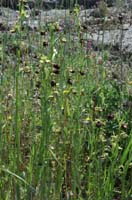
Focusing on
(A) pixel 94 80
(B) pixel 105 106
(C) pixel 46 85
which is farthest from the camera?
(A) pixel 94 80

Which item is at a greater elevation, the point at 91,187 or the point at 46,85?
the point at 46,85

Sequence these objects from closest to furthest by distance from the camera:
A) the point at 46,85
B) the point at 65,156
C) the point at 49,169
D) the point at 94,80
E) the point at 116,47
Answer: the point at 46,85, the point at 49,169, the point at 65,156, the point at 94,80, the point at 116,47

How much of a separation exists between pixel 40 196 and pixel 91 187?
1.05 ft

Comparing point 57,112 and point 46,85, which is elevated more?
point 46,85

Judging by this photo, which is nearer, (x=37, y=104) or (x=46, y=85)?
(x=46, y=85)

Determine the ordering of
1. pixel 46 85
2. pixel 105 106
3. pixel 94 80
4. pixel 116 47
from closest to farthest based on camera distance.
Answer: pixel 46 85
pixel 105 106
pixel 94 80
pixel 116 47

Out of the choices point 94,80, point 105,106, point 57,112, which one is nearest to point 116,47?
point 94,80

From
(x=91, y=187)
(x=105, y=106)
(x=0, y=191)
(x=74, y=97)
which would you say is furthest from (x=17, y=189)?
(x=105, y=106)

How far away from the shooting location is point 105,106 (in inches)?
128

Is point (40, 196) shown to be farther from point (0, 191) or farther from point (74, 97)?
point (74, 97)

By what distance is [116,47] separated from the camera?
17.9 ft

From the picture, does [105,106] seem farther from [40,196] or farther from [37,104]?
[40,196]

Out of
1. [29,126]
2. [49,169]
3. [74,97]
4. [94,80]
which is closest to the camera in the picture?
[49,169]

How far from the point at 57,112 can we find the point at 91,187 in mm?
539
